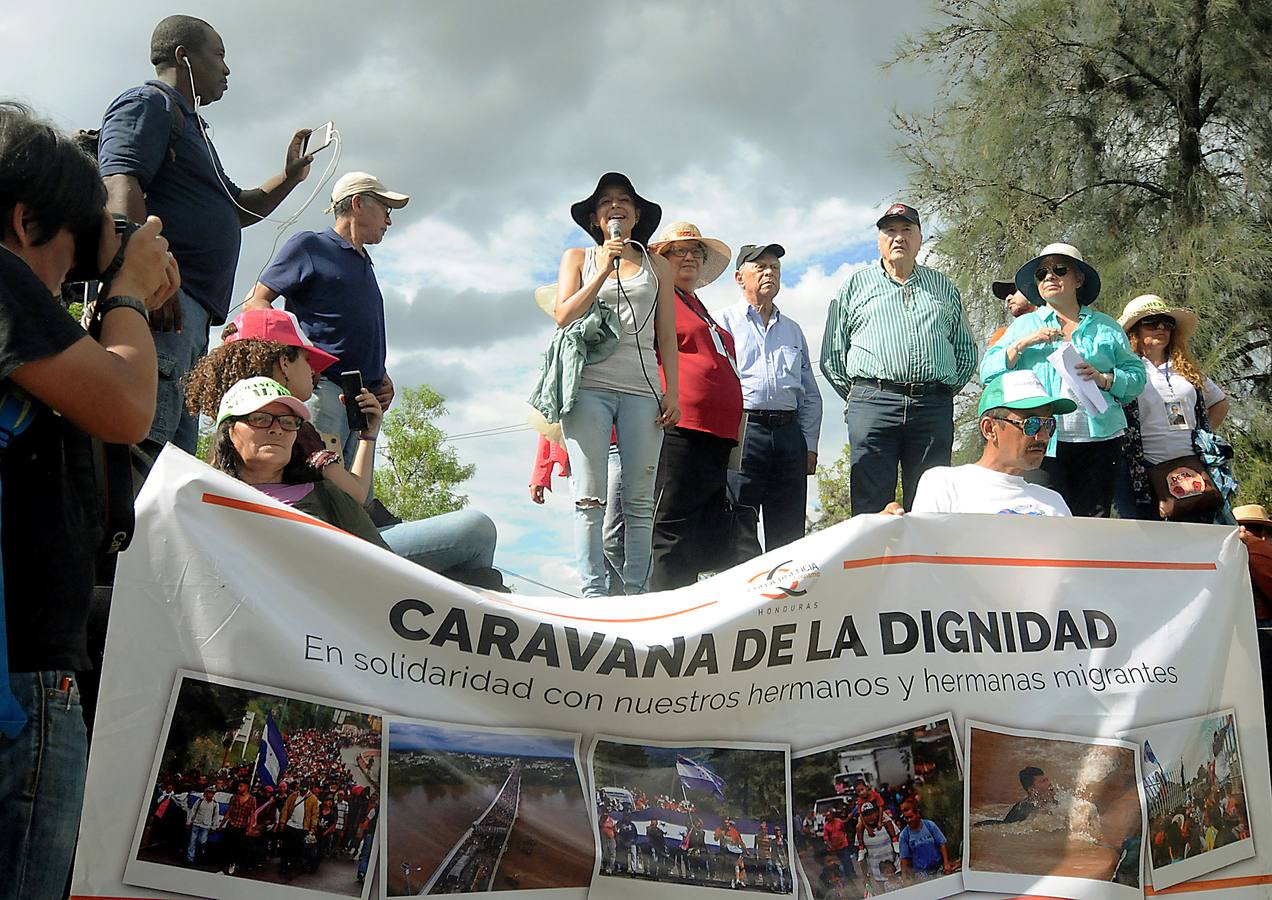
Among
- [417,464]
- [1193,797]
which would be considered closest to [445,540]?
[1193,797]

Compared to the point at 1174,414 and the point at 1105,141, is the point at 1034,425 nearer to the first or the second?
the point at 1174,414

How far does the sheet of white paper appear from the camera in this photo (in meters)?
5.21

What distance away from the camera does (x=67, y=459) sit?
72.6 inches

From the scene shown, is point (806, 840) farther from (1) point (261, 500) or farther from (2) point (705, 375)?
(2) point (705, 375)

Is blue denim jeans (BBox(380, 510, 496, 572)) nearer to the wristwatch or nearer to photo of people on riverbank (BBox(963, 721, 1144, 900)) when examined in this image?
photo of people on riverbank (BBox(963, 721, 1144, 900))

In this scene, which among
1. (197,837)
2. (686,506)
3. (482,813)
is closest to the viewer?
(197,837)

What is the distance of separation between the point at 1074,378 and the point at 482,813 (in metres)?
3.56

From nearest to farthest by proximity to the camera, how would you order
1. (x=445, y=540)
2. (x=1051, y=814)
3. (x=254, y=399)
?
1. (x=1051, y=814)
2. (x=254, y=399)
3. (x=445, y=540)

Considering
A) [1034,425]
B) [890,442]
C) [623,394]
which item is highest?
[890,442]

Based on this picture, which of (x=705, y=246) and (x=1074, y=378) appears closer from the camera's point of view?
(x=1074, y=378)

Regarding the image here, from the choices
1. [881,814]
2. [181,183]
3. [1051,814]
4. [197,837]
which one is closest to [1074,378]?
[1051,814]

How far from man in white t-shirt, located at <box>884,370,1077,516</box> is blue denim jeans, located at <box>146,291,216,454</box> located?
2.49m

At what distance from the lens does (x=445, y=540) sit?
3803 millimetres

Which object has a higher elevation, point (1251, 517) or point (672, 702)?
point (1251, 517)
